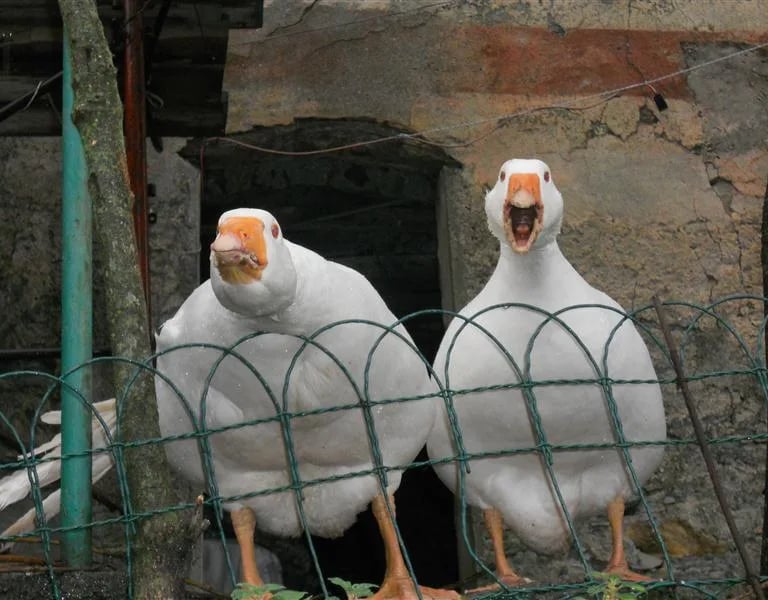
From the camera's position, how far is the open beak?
4.82 m

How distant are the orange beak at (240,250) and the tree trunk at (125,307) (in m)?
0.24

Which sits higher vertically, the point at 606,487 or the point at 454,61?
the point at 454,61

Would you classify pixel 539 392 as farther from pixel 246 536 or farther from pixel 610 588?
pixel 610 588

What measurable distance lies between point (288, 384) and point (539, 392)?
3.46ft

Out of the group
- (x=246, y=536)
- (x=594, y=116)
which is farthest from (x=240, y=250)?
(x=594, y=116)

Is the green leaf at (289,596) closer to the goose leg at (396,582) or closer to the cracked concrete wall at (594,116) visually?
the goose leg at (396,582)

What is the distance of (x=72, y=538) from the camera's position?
458cm

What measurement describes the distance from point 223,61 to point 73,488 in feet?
6.15

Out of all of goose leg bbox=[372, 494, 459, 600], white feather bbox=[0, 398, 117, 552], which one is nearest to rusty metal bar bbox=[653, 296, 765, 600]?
goose leg bbox=[372, 494, 459, 600]

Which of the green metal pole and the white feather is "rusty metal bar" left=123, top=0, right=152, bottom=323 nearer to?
the green metal pole

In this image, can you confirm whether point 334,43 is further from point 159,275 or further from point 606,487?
point 606,487

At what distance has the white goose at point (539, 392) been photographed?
4.92 metres

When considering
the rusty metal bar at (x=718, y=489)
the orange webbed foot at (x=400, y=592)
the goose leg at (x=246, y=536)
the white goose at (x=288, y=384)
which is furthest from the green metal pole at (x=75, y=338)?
the rusty metal bar at (x=718, y=489)

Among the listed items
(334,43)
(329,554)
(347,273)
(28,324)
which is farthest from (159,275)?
(329,554)
